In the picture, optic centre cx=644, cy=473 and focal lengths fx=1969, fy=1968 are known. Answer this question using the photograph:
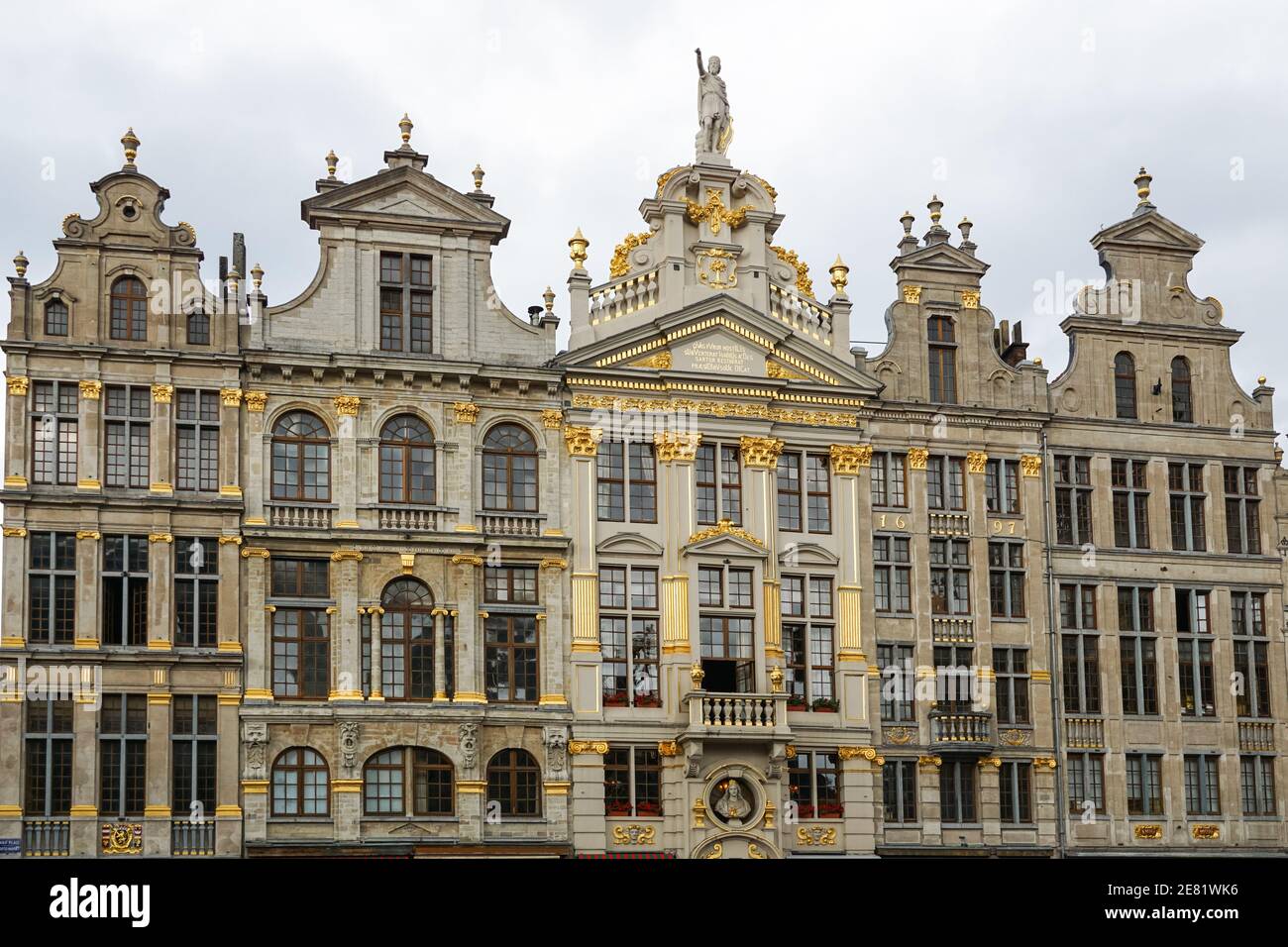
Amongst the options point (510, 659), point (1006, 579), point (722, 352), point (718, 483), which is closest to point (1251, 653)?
point (1006, 579)

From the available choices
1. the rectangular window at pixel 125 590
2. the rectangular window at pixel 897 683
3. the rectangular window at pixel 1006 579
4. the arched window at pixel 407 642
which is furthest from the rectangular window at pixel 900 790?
the rectangular window at pixel 125 590

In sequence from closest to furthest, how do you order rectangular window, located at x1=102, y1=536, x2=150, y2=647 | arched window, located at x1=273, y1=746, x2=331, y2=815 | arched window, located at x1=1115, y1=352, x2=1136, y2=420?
rectangular window, located at x1=102, y1=536, x2=150, y2=647 → arched window, located at x1=273, y1=746, x2=331, y2=815 → arched window, located at x1=1115, y1=352, x2=1136, y2=420

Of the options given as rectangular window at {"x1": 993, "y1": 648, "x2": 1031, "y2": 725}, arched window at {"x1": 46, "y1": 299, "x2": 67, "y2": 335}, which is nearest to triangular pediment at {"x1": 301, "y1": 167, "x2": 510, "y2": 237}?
arched window at {"x1": 46, "y1": 299, "x2": 67, "y2": 335}

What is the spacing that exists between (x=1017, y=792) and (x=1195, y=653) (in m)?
6.42

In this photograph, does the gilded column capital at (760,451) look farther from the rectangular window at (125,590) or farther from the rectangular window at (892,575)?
the rectangular window at (125,590)

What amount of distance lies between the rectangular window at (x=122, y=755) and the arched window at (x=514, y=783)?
782cm

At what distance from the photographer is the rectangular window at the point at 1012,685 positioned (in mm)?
49594

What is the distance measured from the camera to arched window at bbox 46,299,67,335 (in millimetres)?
45031

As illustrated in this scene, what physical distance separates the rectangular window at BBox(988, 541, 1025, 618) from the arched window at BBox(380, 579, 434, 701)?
569 inches

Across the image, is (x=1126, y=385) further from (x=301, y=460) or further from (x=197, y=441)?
(x=197, y=441)

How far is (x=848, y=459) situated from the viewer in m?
49.5

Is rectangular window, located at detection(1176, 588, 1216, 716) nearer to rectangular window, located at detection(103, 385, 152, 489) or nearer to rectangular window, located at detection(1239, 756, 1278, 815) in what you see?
rectangular window, located at detection(1239, 756, 1278, 815)

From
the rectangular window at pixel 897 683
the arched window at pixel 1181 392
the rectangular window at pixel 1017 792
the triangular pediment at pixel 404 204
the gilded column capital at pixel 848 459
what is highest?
the triangular pediment at pixel 404 204
